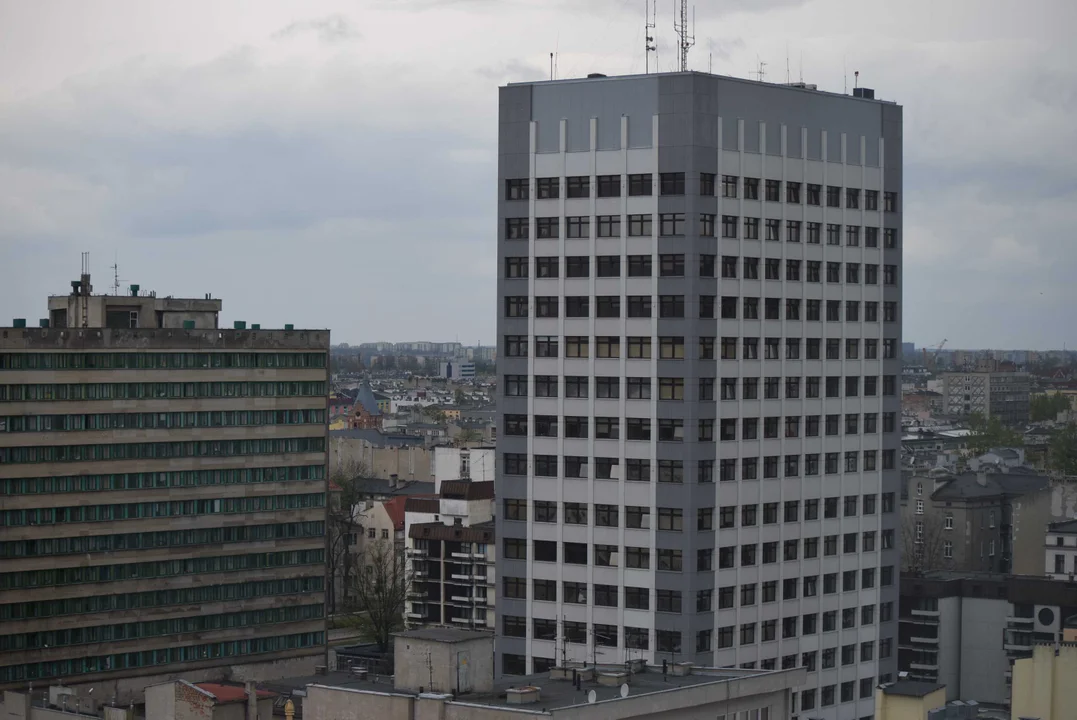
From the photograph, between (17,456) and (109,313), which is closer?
(17,456)

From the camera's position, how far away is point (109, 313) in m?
156

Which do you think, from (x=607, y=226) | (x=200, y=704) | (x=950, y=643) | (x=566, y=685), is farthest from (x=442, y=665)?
(x=950, y=643)

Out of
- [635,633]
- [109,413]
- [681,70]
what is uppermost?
[681,70]

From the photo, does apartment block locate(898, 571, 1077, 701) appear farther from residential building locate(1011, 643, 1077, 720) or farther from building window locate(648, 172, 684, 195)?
residential building locate(1011, 643, 1077, 720)

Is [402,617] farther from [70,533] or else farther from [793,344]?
[793,344]

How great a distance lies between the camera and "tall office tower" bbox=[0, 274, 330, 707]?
465 feet

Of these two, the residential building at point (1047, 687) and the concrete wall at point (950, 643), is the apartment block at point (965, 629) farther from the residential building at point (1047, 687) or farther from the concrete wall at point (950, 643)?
the residential building at point (1047, 687)

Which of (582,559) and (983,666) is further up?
(582,559)

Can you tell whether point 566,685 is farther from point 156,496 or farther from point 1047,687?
point 156,496

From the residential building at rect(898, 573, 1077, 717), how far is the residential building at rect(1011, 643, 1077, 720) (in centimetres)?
7152

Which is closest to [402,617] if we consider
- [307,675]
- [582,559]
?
[307,675]

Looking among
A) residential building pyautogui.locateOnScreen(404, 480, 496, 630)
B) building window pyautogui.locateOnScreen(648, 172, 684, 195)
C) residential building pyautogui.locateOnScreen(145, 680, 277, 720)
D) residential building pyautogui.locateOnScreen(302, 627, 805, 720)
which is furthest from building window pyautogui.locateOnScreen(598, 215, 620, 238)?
residential building pyautogui.locateOnScreen(404, 480, 496, 630)

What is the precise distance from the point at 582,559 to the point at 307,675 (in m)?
52.9

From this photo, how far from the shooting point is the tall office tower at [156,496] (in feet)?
465
